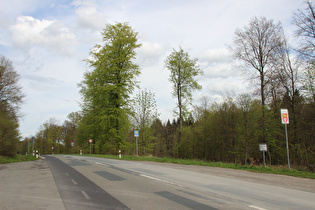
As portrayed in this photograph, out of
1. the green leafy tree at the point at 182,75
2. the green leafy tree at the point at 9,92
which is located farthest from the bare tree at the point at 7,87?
the green leafy tree at the point at 182,75

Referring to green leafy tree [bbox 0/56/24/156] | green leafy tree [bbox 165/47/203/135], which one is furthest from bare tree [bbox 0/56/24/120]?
green leafy tree [bbox 165/47/203/135]

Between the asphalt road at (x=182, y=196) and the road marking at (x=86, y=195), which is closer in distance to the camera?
the asphalt road at (x=182, y=196)

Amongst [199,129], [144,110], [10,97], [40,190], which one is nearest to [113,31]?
[144,110]

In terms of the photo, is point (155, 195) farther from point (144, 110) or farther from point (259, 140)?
point (144, 110)

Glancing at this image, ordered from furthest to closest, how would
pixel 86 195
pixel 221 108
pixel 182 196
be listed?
pixel 221 108 < pixel 86 195 < pixel 182 196

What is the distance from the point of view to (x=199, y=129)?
3356 centimetres

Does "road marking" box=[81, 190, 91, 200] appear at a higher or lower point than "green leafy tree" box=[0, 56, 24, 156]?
lower

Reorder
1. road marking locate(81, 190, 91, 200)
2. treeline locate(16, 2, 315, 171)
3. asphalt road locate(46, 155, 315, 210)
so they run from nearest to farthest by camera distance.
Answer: asphalt road locate(46, 155, 315, 210)
road marking locate(81, 190, 91, 200)
treeline locate(16, 2, 315, 171)

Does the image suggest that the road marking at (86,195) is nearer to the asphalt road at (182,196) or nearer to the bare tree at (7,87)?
the asphalt road at (182,196)

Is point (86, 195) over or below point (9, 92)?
below

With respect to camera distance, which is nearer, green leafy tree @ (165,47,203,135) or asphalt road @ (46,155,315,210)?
asphalt road @ (46,155,315,210)

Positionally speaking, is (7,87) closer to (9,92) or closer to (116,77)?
(9,92)

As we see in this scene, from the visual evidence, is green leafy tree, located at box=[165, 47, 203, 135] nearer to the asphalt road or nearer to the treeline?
the treeline

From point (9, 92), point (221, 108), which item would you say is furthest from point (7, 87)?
point (221, 108)
